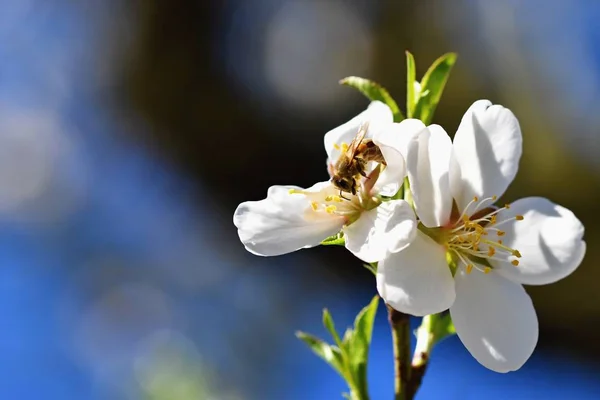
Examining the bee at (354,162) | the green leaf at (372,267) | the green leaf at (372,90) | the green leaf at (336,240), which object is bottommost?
the green leaf at (372,267)

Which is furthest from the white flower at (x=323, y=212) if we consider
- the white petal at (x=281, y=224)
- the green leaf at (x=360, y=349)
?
the green leaf at (x=360, y=349)

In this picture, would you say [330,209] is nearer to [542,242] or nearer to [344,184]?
[344,184]

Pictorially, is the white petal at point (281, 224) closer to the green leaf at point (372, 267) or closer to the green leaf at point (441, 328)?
the green leaf at point (372, 267)

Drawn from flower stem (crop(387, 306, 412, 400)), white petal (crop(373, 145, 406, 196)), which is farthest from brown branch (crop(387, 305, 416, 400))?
white petal (crop(373, 145, 406, 196))

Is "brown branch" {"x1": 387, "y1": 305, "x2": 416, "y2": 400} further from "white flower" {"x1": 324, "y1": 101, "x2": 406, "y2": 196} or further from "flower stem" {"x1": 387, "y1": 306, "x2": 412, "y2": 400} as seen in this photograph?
"white flower" {"x1": 324, "y1": 101, "x2": 406, "y2": 196}

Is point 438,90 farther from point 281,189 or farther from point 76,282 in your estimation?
point 76,282

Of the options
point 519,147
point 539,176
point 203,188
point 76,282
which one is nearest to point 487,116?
point 519,147
